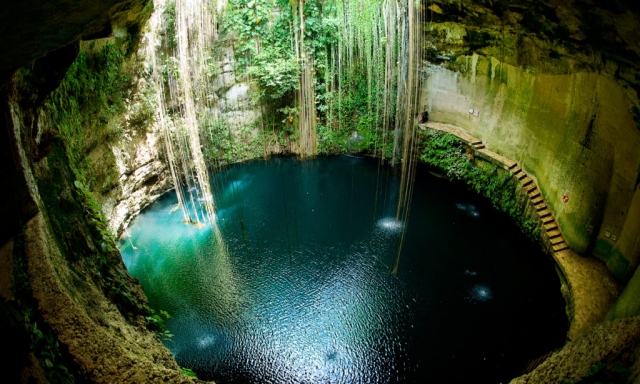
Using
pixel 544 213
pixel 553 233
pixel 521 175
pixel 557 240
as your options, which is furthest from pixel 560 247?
pixel 521 175

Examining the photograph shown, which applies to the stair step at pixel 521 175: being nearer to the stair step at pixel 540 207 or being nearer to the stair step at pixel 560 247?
the stair step at pixel 540 207

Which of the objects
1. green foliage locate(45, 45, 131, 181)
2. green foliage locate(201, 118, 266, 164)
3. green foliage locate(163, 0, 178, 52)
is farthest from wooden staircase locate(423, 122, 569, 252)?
green foliage locate(45, 45, 131, 181)

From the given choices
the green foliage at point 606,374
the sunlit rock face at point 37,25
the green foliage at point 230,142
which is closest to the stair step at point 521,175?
the green foliage at point 606,374

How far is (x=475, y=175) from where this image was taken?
33.9 feet

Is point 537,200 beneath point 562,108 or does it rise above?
beneath

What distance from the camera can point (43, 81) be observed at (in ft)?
14.8

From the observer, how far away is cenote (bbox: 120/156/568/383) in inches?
239

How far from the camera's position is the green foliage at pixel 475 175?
354 inches

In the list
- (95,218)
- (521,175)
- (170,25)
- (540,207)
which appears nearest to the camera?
(95,218)

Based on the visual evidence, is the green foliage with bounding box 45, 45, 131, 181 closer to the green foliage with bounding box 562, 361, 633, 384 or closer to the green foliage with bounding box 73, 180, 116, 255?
the green foliage with bounding box 73, 180, 116, 255

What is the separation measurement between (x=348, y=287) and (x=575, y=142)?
5341 millimetres

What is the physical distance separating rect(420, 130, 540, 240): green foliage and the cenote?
0.30 m

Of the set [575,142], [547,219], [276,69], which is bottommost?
[547,219]

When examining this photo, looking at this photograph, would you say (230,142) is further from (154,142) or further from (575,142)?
(575,142)
